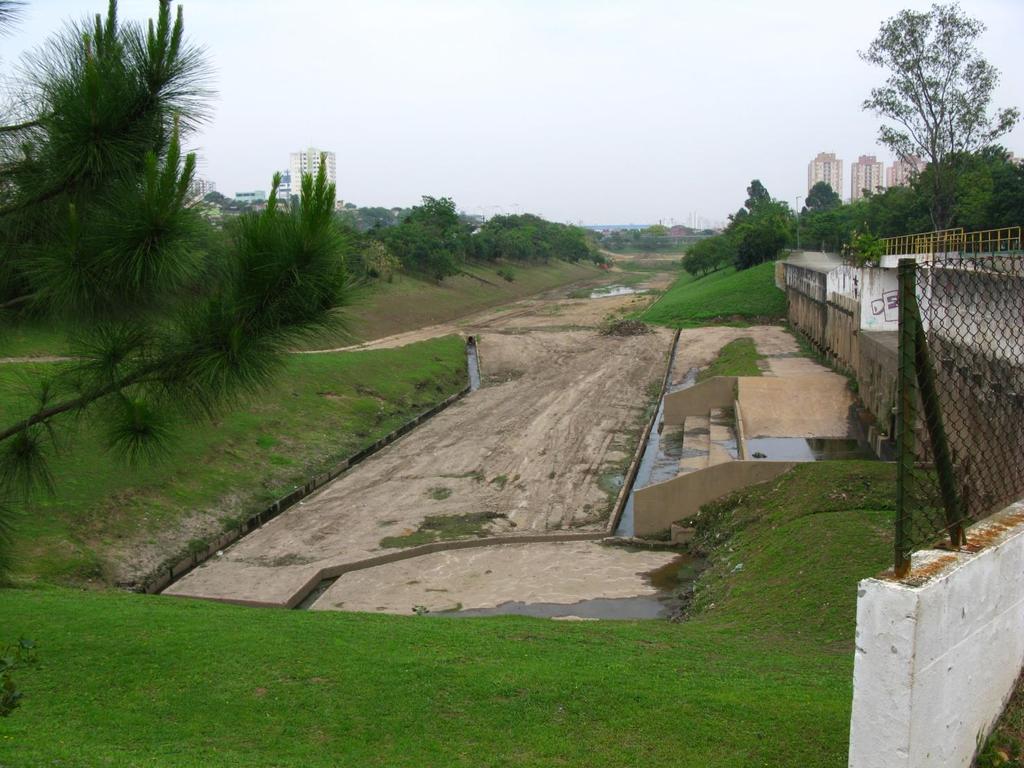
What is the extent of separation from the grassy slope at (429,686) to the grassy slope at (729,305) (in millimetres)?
42427

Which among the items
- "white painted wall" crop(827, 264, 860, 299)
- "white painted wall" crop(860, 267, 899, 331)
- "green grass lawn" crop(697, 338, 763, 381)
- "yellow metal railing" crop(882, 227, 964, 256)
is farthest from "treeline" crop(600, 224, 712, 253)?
"white painted wall" crop(860, 267, 899, 331)

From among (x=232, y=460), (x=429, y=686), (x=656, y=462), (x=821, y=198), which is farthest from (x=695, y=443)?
(x=821, y=198)

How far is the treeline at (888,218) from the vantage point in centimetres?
3769

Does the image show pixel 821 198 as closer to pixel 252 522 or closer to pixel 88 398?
pixel 252 522

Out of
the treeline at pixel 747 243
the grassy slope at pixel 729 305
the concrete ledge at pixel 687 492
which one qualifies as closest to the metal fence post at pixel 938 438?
the concrete ledge at pixel 687 492

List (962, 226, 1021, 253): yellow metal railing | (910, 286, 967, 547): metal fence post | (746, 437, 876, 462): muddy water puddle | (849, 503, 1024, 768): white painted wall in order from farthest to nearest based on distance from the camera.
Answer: (746, 437, 876, 462): muddy water puddle, (962, 226, 1021, 253): yellow metal railing, (910, 286, 967, 547): metal fence post, (849, 503, 1024, 768): white painted wall

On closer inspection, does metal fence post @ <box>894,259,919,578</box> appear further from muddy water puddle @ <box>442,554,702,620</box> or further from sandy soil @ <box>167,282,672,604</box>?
sandy soil @ <box>167,282,672,604</box>

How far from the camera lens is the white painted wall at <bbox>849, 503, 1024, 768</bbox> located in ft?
13.0

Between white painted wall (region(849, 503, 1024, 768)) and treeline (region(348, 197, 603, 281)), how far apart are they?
38.0 meters

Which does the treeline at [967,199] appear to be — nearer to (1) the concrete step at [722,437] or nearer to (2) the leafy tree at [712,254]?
(1) the concrete step at [722,437]

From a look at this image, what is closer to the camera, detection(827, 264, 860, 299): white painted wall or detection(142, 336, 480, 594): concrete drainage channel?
detection(142, 336, 480, 594): concrete drainage channel

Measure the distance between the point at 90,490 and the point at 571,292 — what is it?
74424 millimetres

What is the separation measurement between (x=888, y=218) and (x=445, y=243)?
3313cm

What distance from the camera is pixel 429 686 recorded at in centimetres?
827
